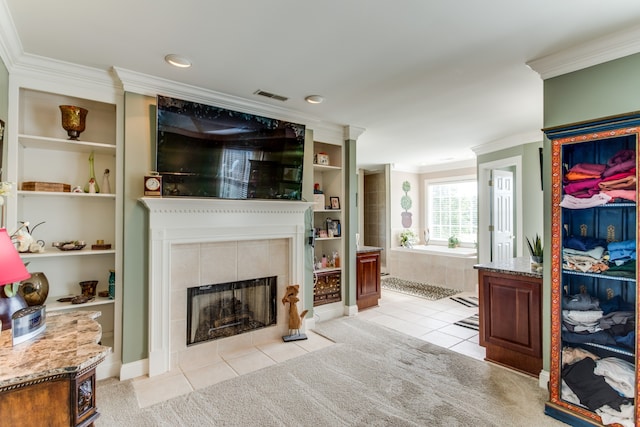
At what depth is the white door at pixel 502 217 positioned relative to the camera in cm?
500

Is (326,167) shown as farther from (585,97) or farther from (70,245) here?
(70,245)

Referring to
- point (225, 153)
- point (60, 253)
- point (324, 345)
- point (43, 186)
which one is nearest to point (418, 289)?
point (324, 345)

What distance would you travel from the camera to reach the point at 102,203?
2.77m

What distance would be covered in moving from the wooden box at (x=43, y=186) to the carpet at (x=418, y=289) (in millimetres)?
4820

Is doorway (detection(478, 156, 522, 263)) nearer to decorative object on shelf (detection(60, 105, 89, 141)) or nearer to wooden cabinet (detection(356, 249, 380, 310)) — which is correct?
wooden cabinet (detection(356, 249, 380, 310))

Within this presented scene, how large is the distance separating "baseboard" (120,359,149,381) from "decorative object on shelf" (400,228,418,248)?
5.35 m

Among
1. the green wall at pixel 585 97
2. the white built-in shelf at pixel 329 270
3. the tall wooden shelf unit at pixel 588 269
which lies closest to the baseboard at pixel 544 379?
the green wall at pixel 585 97

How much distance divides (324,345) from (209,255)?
1.49 metres

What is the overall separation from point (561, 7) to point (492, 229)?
154 inches

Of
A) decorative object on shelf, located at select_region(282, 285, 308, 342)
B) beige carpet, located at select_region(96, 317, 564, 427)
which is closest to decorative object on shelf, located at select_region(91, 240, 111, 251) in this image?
beige carpet, located at select_region(96, 317, 564, 427)

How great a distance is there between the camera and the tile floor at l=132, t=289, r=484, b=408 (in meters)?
2.52

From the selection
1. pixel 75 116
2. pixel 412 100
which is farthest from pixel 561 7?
pixel 75 116

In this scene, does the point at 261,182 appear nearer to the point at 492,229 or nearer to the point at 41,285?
the point at 41,285

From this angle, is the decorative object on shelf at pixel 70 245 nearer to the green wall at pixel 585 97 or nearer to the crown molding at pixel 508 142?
the green wall at pixel 585 97
